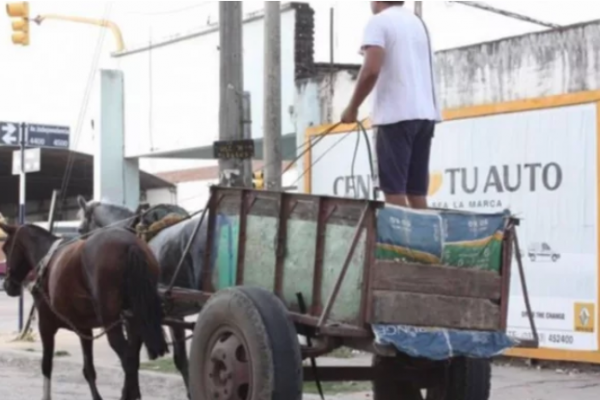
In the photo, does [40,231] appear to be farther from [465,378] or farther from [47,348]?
[465,378]

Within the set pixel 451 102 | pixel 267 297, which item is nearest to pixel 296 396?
pixel 267 297

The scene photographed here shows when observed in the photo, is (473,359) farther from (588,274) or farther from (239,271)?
(588,274)

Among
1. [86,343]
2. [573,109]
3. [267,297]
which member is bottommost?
[86,343]

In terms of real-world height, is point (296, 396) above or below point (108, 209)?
below

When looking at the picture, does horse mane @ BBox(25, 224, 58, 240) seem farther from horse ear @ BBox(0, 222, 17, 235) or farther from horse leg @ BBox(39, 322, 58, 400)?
horse leg @ BBox(39, 322, 58, 400)

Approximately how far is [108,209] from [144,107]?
10359mm

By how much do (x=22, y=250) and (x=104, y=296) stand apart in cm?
227

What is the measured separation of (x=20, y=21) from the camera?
74.6ft

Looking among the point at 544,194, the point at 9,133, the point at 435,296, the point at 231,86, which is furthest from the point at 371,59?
the point at 9,133

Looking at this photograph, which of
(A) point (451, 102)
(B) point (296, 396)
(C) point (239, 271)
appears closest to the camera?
(B) point (296, 396)

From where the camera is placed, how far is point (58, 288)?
1066 centimetres

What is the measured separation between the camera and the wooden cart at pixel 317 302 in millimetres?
6840

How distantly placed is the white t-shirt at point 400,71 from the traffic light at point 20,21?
16303 millimetres

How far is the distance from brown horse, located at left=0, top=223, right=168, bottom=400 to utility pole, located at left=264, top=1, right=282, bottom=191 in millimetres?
2676
